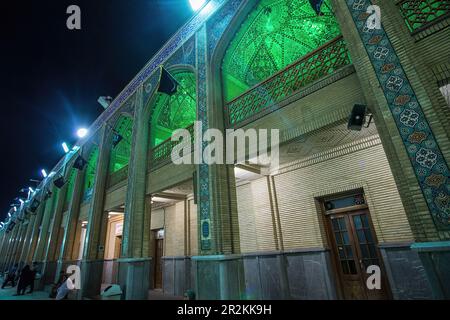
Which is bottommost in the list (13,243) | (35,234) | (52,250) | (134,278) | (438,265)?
(134,278)

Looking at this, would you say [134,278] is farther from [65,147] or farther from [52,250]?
[65,147]

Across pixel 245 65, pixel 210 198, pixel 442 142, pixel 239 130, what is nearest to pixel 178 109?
pixel 245 65

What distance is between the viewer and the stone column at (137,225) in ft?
24.6

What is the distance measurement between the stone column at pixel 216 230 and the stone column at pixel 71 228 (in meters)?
9.67

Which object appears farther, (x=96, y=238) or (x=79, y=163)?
(x=79, y=163)

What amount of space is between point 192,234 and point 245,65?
652cm

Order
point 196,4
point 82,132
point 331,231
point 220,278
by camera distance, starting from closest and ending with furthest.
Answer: point 220,278 → point 331,231 → point 196,4 → point 82,132

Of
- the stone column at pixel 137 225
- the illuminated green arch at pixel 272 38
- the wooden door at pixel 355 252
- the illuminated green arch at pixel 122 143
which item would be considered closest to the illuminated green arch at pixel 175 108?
the stone column at pixel 137 225

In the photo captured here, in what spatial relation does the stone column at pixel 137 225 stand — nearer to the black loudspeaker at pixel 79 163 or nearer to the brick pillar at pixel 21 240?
the black loudspeaker at pixel 79 163

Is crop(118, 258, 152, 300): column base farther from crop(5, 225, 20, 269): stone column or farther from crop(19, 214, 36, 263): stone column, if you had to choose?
crop(5, 225, 20, 269): stone column

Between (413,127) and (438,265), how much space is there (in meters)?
1.69

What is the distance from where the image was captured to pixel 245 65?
8.02m

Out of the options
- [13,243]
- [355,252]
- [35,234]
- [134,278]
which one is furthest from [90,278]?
[13,243]

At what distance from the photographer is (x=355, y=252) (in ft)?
20.2
